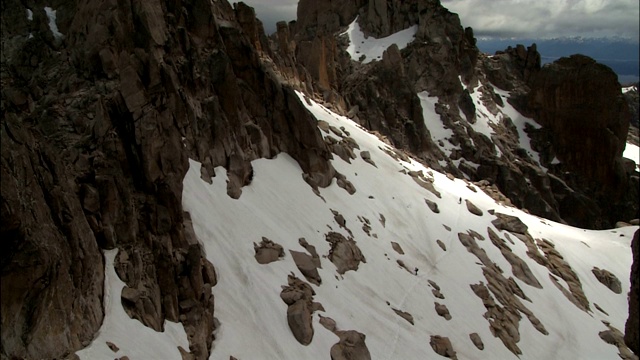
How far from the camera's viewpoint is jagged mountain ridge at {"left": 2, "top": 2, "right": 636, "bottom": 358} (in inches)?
496

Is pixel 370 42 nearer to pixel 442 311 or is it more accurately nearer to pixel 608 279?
pixel 608 279

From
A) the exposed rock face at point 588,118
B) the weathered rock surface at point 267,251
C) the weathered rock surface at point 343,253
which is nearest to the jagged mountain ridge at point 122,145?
the weathered rock surface at point 267,251

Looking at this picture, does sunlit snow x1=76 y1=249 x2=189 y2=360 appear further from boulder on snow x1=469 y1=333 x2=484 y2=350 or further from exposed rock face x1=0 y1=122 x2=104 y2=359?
boulder on snow x1=469 y1=333 x2=484 y2=350

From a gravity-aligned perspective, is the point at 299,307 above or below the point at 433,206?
above

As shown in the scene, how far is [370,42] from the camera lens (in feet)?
298

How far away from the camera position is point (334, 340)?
19703 mm

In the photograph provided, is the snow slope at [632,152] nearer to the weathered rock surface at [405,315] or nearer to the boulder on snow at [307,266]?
the weathered rock surface at [405,315]

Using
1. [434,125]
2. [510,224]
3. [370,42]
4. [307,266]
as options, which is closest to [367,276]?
[307,266]

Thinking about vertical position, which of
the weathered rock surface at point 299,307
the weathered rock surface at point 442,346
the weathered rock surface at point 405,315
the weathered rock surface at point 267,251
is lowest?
the weathered rock surface at point 442,346

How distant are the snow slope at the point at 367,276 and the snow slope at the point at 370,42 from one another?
1922 inches

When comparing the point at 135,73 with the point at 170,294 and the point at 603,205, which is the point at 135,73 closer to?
the point at 170,294

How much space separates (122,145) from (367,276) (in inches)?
531

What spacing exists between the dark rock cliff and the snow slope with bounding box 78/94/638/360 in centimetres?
90

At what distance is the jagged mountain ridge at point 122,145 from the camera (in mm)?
12586
